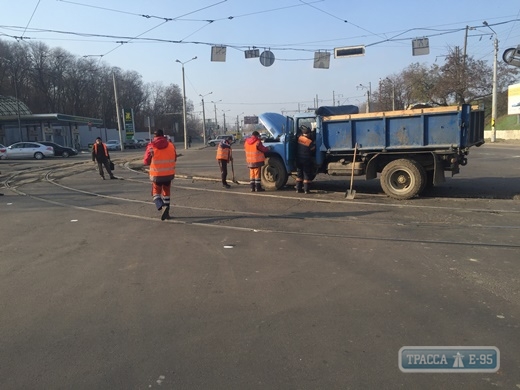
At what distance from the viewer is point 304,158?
1173 cm

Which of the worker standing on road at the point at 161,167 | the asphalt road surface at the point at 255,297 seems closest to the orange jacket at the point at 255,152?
the asphalt road surface at the point at 255,297

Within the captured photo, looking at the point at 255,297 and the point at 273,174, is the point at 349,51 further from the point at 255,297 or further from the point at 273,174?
the point at 255,297

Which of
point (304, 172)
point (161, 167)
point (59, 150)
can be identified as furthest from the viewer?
point (59, 150)

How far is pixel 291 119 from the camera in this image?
1270 cm

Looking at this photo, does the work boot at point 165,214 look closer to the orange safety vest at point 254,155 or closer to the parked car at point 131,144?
the orange safety vest at point 254,155

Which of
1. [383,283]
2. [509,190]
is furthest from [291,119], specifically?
[383,283]

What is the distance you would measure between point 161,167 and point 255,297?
15.3ft

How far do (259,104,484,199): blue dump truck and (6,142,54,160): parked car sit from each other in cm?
3098

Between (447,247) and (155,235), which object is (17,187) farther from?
(447,247)

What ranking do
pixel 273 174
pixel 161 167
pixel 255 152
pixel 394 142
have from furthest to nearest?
1. pixel 273 174
2. pixel 255 152
3. pixel 394 142
4. pixel 161 167

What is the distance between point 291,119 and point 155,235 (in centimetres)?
663

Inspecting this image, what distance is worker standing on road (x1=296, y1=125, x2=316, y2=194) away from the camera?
11.7 meters

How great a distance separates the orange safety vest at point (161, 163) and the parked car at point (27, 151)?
108 feet

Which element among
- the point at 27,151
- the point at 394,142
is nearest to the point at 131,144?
the point at 27,151
